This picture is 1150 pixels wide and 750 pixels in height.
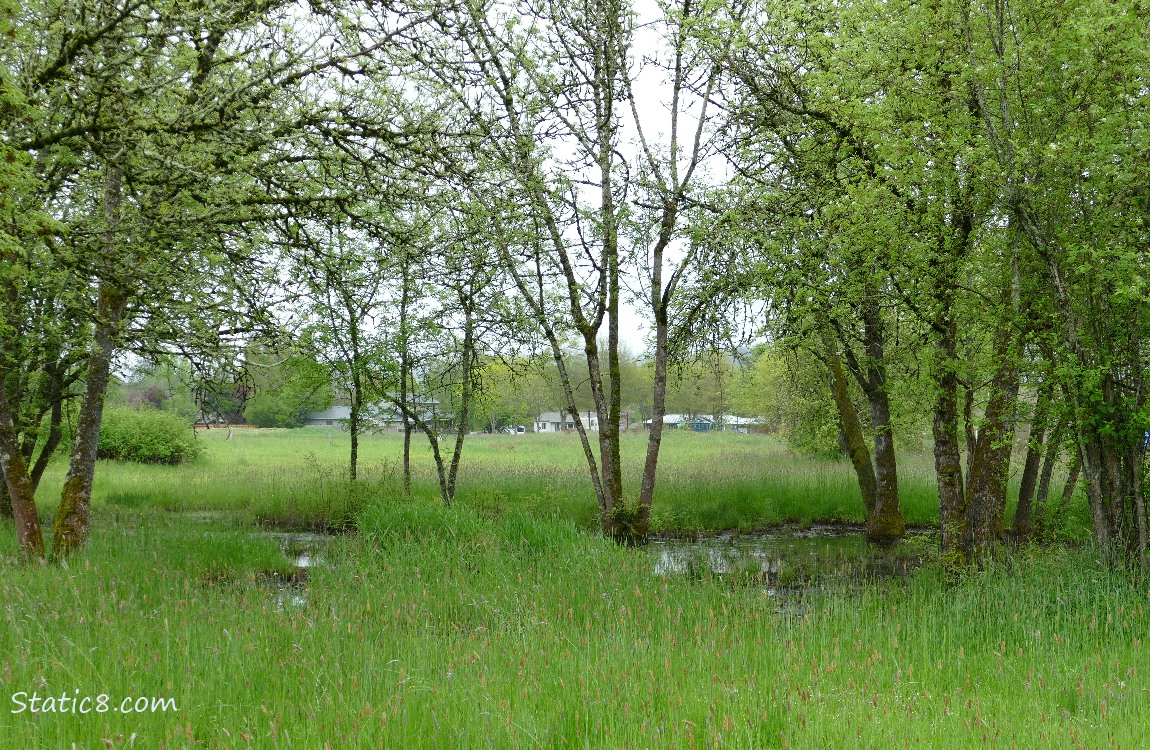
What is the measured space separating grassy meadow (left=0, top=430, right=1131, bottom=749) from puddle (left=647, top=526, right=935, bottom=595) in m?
0.98

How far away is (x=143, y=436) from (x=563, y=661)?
27.3 meters

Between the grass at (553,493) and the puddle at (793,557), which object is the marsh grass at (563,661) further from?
the grass at (553,493)

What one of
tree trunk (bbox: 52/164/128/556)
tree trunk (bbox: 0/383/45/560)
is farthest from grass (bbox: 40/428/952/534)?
tree trunk (bbox: 0/383/45/560)

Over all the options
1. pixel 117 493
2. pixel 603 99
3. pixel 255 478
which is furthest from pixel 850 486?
pixel 117 493

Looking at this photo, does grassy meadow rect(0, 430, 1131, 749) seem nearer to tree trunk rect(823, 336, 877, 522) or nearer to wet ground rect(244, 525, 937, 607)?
wet ground rect(244, 525, 937, 607)

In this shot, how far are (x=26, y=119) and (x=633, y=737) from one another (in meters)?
8.34

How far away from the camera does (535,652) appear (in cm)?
565

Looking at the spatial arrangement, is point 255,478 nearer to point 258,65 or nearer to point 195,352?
point 195,352

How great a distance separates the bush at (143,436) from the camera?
27203 millimetres

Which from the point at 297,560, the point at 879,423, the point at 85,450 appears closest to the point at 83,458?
the point at 85,450

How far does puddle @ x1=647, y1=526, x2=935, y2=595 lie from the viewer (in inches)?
437

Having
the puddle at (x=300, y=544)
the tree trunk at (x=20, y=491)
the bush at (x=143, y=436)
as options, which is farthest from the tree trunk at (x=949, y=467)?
the bush at (x=143, y=436)

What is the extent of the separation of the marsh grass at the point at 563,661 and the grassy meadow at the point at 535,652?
29 millimetres

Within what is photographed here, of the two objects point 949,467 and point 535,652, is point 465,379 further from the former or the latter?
point 535,652
